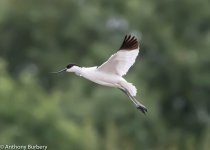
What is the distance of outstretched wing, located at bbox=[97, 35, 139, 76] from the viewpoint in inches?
281

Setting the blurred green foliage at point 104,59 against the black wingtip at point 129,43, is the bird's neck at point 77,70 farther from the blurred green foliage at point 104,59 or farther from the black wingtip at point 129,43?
the blurred green foliage at point 104,59

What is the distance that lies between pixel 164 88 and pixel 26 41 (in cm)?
420

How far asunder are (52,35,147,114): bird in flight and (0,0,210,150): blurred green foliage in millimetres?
9729

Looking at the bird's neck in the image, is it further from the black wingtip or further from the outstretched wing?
the black wingtip

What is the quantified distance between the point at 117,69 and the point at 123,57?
95 millimetres

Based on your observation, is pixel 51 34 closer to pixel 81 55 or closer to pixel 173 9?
pixel 81 55

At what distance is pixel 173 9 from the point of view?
976 inches

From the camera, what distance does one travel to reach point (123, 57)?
7.20 m

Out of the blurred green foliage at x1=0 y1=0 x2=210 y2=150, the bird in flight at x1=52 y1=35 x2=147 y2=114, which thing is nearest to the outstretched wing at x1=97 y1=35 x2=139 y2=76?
the bird in flight at x1=52 y1=35 x2=147 y2=114

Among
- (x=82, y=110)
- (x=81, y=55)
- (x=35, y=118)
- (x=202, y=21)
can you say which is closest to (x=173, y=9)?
(x=202, y=21)

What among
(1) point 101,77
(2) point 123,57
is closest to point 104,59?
(2) point 123,57

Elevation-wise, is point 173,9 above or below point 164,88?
above

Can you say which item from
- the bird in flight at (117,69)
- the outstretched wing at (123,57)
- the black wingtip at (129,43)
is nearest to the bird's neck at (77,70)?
the bird in flight at (117,69)

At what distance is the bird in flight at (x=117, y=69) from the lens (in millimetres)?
7062
